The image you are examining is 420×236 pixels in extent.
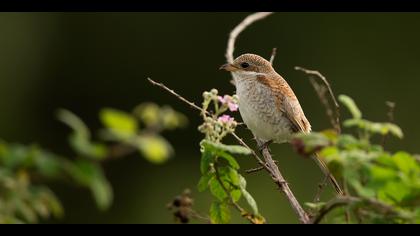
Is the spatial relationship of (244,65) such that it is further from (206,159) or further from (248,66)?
(206,159)

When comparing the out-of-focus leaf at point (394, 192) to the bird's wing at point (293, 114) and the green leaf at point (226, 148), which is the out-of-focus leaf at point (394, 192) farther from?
the bird's wing at point (293, 114)

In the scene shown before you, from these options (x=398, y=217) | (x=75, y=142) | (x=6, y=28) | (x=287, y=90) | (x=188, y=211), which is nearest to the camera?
(x=75, y=142)

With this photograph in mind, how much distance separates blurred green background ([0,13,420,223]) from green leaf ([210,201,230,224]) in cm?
1037

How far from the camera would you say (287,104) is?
5.22 m

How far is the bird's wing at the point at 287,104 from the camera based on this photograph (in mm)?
5203

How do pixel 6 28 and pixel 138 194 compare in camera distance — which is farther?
pixel 6 28

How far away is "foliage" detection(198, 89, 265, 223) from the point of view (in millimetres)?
2531

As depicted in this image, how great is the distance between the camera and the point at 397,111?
13.5 m

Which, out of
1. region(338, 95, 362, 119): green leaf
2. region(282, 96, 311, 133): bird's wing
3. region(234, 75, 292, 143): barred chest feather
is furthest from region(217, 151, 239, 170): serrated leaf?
region(282, 96, 311, 133): bird's wing

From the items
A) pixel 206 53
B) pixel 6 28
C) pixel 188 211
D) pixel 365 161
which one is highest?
pixel 6 28

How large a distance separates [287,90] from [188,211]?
9.50 ft

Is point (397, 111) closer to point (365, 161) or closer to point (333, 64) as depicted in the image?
point (333, 64)

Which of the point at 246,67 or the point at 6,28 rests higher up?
the point at 6,28

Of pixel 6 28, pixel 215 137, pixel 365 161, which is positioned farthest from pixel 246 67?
pixel 6 28
